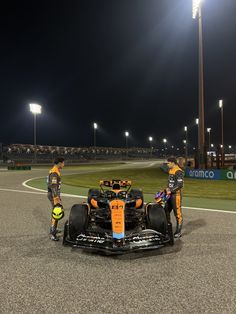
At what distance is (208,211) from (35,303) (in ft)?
22.9

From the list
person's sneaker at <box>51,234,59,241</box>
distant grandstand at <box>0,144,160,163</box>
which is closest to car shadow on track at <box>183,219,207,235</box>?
person's sneaker at <box>51,234,59,241</box>

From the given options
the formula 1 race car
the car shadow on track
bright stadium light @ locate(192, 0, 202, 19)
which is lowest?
the car shadow on track

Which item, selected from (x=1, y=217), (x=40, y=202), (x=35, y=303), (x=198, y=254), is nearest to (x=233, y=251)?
(x=198, y=254)

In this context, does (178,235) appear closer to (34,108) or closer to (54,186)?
(54,186)

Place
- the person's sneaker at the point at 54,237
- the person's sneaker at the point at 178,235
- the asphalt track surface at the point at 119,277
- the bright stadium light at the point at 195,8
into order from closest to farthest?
the asphalt track surface at the point at 119,277 < the person's sneaker at the point at 54,237 < the person's sneaker at the point at 178,235 < the bright stadium light at the point at 195,8

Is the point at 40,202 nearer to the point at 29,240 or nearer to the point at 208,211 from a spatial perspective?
the point at 29,240

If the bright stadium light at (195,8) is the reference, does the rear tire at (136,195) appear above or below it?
below

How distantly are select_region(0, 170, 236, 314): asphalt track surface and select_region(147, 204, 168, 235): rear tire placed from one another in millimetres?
397

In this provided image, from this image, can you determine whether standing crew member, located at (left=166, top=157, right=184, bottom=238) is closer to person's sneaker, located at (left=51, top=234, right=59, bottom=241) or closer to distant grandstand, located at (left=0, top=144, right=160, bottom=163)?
person's sneaker, located at (left=51, top=234, right=59, bottom=241)

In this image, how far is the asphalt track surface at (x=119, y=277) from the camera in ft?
11.3

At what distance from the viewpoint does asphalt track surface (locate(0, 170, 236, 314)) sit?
345cm

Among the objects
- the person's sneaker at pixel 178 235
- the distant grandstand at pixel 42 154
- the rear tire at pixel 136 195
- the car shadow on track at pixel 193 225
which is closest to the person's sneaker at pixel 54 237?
the rear tire at pixel 136 195

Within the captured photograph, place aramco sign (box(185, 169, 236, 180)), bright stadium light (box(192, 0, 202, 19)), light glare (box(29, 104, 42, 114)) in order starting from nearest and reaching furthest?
aramco sign (box(185, 169, 236, 180)) < bright stadium light (box(192, 0, 202, 19)) < light glare (box(29, 104, 42, 114))

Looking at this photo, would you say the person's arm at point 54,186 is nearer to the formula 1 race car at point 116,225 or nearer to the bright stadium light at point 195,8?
the formula 1 race car at point 116,225
